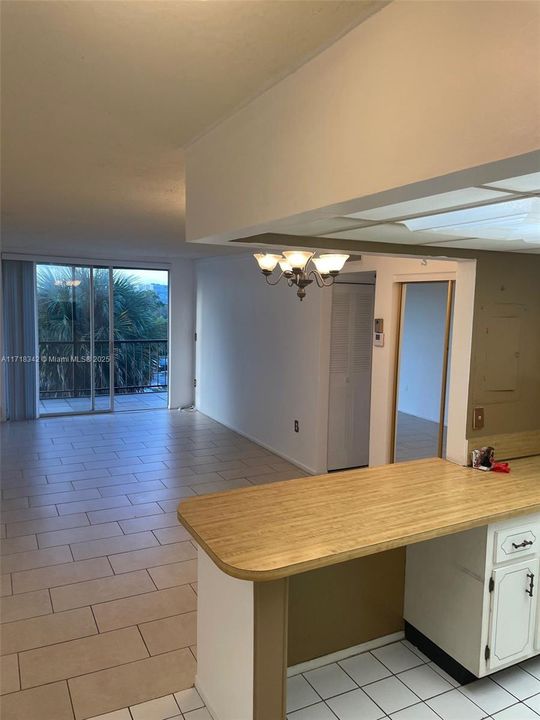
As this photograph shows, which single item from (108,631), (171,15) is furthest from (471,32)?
(108,631)

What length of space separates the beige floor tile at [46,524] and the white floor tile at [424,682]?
2.77 metres

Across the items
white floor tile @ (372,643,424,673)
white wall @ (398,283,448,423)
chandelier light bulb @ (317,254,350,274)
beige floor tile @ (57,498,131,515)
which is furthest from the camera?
white wall @ (398,283,448,423)

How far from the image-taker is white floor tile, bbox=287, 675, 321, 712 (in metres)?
2.43

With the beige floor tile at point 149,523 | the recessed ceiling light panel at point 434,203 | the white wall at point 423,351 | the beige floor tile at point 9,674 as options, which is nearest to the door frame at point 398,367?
the white wall at point 423,351

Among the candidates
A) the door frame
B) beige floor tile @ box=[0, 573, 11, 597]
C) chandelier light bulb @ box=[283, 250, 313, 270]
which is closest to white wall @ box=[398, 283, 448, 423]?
the door frame

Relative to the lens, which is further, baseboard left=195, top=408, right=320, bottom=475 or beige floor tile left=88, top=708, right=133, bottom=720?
baseboard left=195, top=408, right=320, bottom=475

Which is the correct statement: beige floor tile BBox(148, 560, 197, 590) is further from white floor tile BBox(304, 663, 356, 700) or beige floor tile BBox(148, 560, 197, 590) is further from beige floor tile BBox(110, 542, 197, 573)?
white floor tile BBox(304, 663, 356, 700)

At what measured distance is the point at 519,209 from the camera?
1672 mm

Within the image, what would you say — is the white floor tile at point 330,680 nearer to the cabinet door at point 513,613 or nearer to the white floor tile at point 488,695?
the white floor tile at point 488,695

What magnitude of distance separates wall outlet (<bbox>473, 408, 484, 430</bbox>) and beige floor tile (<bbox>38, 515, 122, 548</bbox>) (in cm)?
277

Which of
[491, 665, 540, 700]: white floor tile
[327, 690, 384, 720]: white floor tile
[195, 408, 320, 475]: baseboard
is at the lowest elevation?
[327, 690, 384, 720]: white floor tile

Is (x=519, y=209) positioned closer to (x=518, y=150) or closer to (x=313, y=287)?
(x=518, y=150)

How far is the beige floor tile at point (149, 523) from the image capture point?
14.0ft

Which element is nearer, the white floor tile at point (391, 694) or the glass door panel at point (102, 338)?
the white floor tile at point (391, 694)
